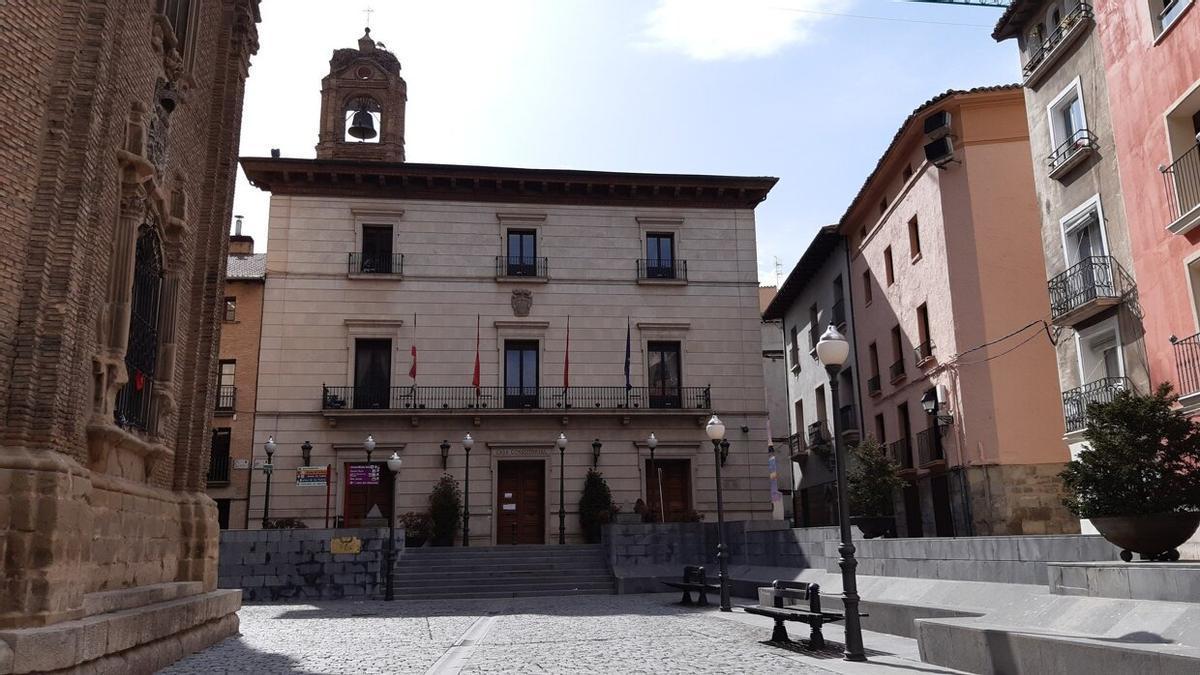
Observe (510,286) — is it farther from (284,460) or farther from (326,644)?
(326,644)

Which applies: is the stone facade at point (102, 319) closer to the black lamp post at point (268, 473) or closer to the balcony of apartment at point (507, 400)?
the black lamp post at point (268, 473)

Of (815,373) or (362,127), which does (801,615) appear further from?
(815,373)

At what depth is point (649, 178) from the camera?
31.0 meters

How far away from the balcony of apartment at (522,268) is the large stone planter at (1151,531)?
888 inches

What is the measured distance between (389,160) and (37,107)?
930 inches

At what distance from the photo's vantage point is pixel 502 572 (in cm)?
2291

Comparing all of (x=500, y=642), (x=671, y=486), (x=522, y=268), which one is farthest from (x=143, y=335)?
(x=671, y=486)

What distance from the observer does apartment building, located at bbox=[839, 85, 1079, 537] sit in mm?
22984

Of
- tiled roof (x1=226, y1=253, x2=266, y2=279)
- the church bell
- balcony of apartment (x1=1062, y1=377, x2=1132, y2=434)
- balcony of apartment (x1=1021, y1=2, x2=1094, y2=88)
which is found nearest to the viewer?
balcony of apartment (x1=1062, y1=377, x2=1132, y2=434)

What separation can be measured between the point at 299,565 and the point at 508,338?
421 inches

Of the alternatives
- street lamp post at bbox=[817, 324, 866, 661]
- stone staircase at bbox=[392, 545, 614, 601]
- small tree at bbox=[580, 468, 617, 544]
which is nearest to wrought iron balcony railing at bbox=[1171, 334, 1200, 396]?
street lamp post at bbox=[817, 324, 866, 661]

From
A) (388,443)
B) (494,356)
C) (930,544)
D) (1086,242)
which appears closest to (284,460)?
(388,443)

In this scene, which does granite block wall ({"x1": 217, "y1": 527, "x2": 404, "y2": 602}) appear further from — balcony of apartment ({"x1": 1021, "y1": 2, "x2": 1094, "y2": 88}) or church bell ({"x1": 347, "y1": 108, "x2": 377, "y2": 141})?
balcony of apartment ({"x1": 1021, "y1": 2, "x2": 1094, "y2": 88})

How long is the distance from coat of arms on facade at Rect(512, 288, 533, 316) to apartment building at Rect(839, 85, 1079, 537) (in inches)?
473
